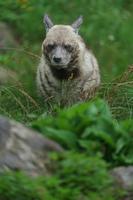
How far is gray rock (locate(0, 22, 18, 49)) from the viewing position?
12242 mm

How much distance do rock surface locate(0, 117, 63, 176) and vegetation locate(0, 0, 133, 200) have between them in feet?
0.34

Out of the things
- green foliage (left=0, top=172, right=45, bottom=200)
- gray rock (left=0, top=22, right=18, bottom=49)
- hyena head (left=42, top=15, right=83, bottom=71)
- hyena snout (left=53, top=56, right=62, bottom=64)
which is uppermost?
gray rock (left=0, top=22, right=18, bottom=49)

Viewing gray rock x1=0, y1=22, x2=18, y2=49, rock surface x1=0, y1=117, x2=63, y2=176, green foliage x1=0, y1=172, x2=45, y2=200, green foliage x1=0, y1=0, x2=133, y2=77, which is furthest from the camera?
green foliage x1=0, y1=0, x2=133, y2=77

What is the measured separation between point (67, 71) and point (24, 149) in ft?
10.1

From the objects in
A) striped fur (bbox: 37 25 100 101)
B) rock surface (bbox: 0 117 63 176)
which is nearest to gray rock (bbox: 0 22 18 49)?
striped fur (bbox: 37 25 100 101)

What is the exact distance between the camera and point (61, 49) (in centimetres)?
944

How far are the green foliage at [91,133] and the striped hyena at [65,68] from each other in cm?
233

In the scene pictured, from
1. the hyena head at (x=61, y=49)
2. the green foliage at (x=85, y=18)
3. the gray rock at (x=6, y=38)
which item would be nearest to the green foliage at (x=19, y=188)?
the hyena head at (x=61, y=49)

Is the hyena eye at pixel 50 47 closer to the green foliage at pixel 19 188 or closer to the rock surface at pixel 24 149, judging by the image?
the rock surface at pixel 24 149

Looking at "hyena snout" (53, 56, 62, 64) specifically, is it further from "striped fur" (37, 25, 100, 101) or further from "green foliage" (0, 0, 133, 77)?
"green foliage" (0, 0, 133, 77)

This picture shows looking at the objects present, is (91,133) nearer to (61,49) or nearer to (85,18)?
(61,49)

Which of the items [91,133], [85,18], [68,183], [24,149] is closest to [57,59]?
[91,133]

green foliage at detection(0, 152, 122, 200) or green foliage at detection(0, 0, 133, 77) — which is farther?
green foliage at detection(0, 0, 133, 77)

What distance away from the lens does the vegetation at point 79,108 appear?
6.32 meters
